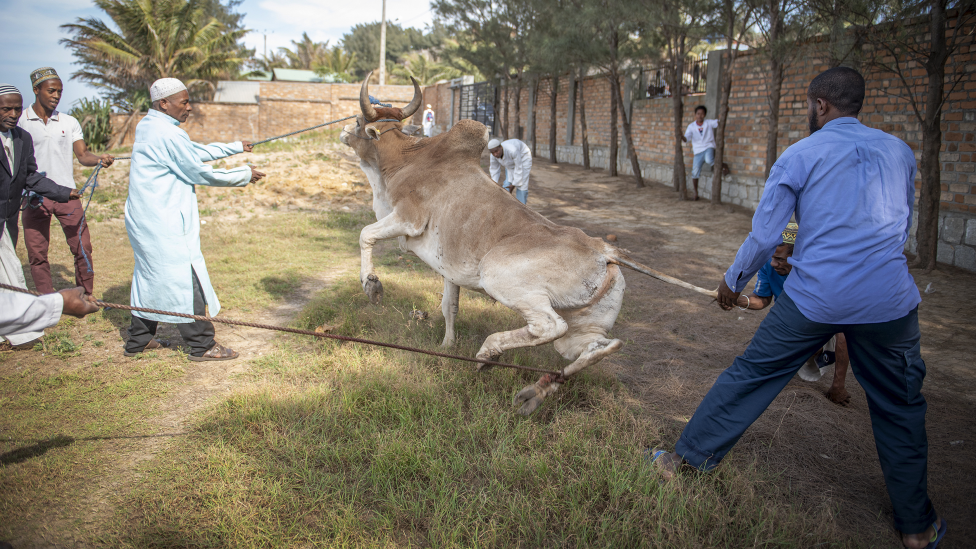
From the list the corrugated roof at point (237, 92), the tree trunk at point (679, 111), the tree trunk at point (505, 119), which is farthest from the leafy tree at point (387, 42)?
the tree trunk at point (679, 111)

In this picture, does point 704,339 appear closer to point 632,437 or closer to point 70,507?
point 632,437

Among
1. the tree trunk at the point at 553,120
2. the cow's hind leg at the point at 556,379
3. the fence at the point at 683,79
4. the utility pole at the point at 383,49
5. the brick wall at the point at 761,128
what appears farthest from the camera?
the utility pole at the point at 383,49

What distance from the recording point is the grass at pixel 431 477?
8.80ft

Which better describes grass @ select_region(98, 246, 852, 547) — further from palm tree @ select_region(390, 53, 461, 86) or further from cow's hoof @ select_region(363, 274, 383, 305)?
palm tree @ select_region(390, 53, 461, 86)

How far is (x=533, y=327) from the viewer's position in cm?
360

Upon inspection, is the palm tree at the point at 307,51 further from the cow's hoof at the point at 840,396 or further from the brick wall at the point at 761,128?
the cow's hoof at the point at 840,396

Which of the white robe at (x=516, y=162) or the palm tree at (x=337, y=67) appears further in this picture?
the palm tree at (x=337, y=67)

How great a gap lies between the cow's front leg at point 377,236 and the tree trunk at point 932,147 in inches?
251

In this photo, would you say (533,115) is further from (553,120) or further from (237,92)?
(237,92)

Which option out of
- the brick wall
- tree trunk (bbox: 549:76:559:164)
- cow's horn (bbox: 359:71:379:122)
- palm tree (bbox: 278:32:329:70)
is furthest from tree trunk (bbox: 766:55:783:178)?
palm tree (bbox: 278:32:329:70)

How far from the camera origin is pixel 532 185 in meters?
15.4

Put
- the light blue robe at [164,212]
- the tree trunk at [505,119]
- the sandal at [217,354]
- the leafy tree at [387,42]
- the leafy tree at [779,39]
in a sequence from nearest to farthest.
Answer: the light blue robe at [164,212], the sandal at [217,354], the leafy tree at [779,39], the tree trunk at [505,119], the leafy tree at [387,42]

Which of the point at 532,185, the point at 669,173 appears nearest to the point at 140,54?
the point at 532,185

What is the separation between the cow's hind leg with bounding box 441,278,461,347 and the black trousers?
74.0 inches
